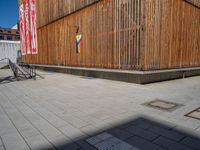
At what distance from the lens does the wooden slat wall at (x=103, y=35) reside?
6.44 meters

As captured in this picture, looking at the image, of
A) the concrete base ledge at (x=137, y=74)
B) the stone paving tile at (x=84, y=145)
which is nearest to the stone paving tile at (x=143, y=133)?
the stone paving tile at (x=84, y=145)

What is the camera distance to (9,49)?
2178 cm

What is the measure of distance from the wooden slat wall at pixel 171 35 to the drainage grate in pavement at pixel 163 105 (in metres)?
2.38

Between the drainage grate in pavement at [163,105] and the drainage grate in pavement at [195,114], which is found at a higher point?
the drainage grate in pavement at [163,105]

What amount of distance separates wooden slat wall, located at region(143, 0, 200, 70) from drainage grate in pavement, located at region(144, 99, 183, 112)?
7.80ft

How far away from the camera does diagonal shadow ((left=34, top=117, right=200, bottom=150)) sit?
202 cm

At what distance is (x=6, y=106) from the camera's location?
12.5 ft

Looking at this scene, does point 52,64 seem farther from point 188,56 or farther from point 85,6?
point 188,56

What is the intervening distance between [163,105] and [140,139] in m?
1.75

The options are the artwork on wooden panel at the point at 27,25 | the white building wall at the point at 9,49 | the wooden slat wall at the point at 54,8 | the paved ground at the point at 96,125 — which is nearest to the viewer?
the paved ground at the point at 96,125

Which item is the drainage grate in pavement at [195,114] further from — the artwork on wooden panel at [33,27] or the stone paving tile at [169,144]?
the artwork on wooden panel at [33,27]

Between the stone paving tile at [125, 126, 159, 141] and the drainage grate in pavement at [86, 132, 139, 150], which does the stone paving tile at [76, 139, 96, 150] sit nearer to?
the drainage grate in pavement at [86, 132, 139, 150]

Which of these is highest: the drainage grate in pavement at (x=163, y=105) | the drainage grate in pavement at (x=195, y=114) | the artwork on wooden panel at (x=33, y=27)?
the artwork on wooden panel at (x=33, y=27)

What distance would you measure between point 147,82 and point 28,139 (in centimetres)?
505
